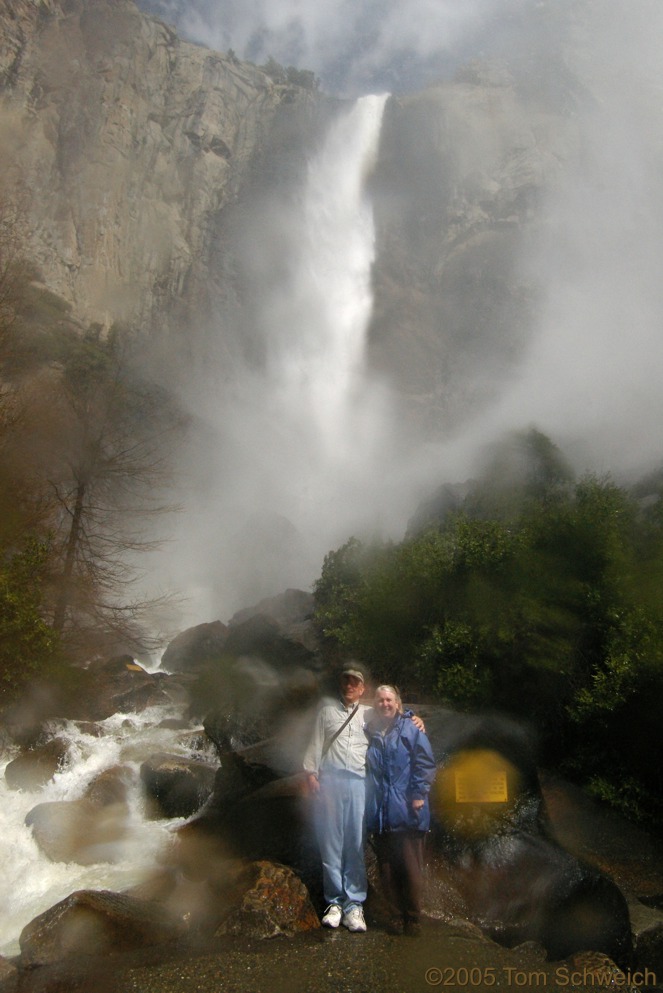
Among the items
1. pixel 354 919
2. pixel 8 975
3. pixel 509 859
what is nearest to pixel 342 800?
pixel 354 919

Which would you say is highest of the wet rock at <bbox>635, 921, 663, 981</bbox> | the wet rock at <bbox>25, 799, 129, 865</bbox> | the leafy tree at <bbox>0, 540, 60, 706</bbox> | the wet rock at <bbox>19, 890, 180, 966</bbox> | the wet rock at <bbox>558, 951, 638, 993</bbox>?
the leafy tree at <bbox>0, 540, 60, 706</bbox>

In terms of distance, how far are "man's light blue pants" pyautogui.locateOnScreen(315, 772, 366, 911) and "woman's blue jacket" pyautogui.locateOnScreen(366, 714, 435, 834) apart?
11cm

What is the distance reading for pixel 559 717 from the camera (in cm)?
958

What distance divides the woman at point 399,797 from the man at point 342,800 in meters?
0.11

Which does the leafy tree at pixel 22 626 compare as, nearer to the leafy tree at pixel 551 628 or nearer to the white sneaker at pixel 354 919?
the leafy tree at pixel 551 628

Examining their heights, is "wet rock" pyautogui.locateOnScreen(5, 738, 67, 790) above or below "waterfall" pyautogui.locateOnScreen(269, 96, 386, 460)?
below

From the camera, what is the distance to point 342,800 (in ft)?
17.4

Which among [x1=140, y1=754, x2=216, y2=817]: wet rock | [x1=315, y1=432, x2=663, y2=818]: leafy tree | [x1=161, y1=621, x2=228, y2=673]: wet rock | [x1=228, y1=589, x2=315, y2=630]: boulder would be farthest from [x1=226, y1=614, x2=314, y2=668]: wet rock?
[x1=140, y1=754, x2=216, y2=817]: wet rock

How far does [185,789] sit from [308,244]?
69.9 m

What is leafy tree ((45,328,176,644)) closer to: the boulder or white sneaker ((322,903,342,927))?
white sneaker ((322,903,342,927))

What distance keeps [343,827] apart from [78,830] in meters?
6.74

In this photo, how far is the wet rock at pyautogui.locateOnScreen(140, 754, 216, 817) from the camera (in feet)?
36.6

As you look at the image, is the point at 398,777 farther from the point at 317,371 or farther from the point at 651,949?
the point at 317,371

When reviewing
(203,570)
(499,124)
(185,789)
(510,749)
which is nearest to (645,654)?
(510,749)
